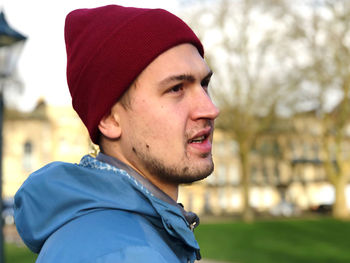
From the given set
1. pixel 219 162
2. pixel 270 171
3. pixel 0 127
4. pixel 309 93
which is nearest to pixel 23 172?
pixel 219 162

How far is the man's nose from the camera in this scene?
60.4 inches

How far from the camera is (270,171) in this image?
67.7m

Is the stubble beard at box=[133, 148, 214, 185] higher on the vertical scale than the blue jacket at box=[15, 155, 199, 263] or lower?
higher

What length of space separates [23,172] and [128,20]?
58.4 meters

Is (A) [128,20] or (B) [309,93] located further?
(B) [309,93]

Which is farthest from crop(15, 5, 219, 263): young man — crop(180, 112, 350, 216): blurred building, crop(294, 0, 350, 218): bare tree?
crop(180, 112, 350, 216): blurred building

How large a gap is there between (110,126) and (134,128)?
9cm

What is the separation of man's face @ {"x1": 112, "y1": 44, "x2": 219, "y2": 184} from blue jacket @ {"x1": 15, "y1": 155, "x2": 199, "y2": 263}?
3.0 inches

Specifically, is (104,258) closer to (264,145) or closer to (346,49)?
(346,49)

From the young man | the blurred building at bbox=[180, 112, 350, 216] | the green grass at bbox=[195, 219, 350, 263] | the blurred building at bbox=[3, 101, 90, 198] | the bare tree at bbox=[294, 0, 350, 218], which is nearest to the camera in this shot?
the young man

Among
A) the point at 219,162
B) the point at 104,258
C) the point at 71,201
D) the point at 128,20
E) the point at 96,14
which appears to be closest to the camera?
the point at 104,258

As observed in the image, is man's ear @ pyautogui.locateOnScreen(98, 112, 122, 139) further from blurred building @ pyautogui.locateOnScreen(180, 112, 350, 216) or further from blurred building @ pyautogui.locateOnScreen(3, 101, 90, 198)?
blurred building @ pyautogui.locateOnScreen(180, 112, 350, 216)

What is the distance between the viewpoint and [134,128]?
152 centimetres

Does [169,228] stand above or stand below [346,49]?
below
